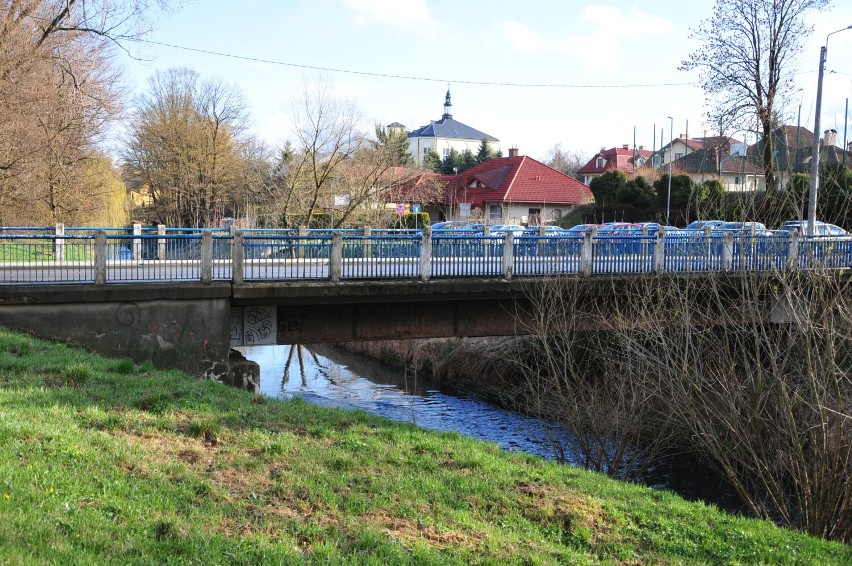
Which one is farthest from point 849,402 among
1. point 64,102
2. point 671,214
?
point 671,214

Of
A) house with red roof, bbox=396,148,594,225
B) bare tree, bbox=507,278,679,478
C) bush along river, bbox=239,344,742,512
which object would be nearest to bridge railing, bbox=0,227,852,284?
bare tree, bbox=507,278,679,478

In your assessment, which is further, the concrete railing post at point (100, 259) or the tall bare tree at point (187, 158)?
the tall bare tree at point (187, 158)

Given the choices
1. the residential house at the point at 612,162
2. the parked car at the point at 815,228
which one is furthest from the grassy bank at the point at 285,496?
the residential house at the point at 612,162

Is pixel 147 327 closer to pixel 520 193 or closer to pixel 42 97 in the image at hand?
pixel 42 97

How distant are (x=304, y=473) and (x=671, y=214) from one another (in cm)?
4623

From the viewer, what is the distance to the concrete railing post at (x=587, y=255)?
18.1m

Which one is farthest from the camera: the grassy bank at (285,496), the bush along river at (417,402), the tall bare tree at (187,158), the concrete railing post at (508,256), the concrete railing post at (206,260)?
the tall bare tree at (187,158)

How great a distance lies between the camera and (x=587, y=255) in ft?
59.7

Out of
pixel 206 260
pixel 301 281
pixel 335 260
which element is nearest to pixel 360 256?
pixel 335 260

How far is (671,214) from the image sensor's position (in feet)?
166

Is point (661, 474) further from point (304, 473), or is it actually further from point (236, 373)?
point (304, 473)

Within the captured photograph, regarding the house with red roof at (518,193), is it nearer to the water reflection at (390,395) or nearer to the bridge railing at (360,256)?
the water reflection at (390,395)

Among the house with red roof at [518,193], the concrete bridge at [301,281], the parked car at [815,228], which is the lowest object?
the concrete bridge at [301,281]

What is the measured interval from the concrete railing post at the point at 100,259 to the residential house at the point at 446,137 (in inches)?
3804
